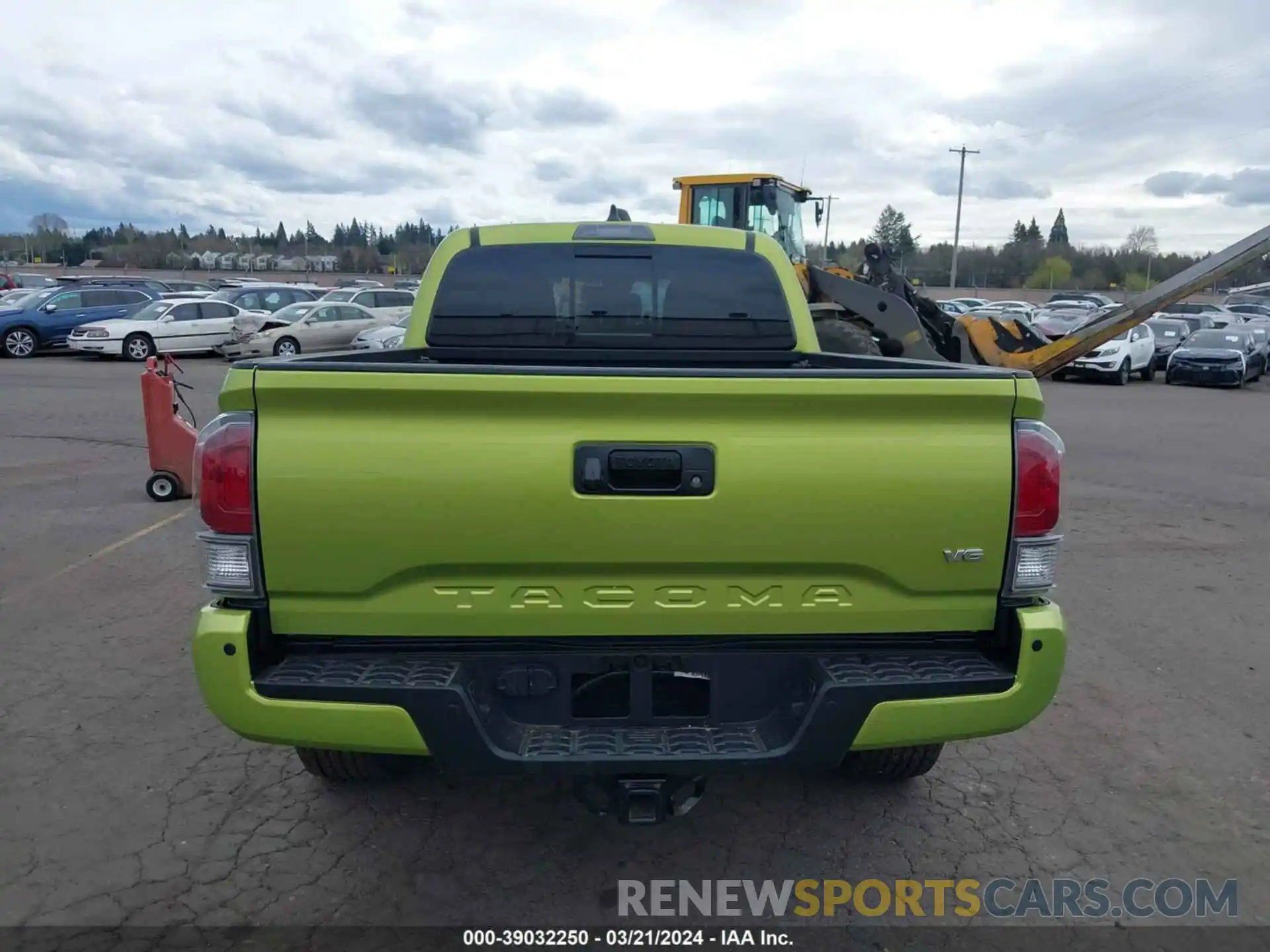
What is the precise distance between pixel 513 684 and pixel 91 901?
63.4 inches

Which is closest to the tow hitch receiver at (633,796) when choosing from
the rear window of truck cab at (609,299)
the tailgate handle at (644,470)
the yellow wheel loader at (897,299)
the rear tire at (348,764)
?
the tailgate handle at (644,470)

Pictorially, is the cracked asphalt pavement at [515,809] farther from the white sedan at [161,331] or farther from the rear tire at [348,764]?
the white sedan at [161,331]

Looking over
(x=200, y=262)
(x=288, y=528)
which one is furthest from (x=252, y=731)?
(x=200, y=262)

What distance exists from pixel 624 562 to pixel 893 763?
1731 millimetres

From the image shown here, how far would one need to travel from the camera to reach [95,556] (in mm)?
7156

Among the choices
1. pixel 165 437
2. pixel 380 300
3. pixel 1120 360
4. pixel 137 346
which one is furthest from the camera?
pixel 380 300

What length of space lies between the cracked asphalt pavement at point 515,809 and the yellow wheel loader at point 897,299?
7.51m

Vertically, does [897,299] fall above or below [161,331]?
above

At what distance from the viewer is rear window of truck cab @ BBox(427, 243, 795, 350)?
4.65 m

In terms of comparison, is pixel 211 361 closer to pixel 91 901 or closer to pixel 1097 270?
pixel 91 901

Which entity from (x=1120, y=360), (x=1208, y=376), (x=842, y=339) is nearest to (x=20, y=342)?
(x=842, y=339)

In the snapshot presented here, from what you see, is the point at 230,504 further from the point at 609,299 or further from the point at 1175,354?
the point at 1175,354

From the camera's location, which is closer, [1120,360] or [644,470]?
[644,470]

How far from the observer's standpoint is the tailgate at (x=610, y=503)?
264 centimetres
